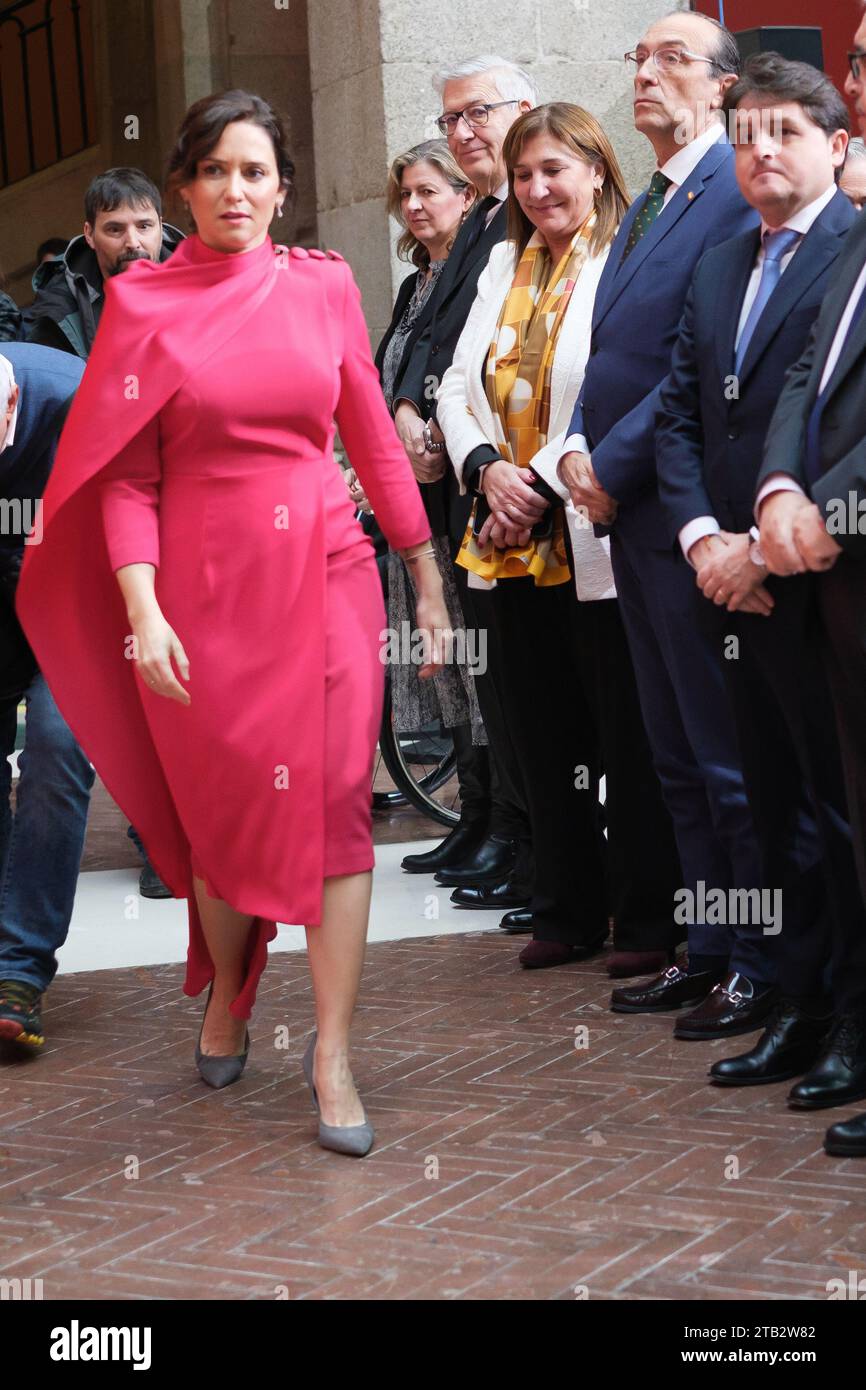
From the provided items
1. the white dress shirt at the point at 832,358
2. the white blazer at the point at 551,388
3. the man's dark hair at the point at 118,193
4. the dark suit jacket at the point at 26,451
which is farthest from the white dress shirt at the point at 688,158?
the man's dark hair at the point at 118,193

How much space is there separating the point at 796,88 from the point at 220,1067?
→ 8.83 feet

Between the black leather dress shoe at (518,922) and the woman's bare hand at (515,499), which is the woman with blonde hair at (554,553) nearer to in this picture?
the woman's bare hand at (515,499)

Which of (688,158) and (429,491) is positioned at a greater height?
(688,158)

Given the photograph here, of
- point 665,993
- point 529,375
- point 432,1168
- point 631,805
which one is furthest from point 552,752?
point 432,1168

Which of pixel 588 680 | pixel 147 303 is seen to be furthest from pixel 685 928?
pixel 147 303

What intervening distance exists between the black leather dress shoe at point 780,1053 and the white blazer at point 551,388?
4.58 feet

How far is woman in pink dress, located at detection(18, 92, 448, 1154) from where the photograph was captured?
13.7 feet

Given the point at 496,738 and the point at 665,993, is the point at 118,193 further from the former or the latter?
the point at 665,993

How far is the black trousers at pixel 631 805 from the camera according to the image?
5426mm

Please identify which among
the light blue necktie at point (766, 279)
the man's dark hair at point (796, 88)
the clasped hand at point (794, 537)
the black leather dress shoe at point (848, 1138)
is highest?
the man's dark hair at point (796, 88)

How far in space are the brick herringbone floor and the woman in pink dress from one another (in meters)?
0.28

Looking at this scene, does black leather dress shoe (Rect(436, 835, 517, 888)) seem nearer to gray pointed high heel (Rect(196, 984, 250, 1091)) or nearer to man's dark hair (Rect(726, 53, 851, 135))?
gray pointed high heel (Rect(196, 984, 250, 1091))

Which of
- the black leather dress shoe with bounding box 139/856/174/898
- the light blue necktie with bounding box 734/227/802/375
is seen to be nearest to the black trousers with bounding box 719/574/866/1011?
the light blue necktie with bounding box 734/227/802/375

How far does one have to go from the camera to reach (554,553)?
550cm
